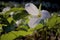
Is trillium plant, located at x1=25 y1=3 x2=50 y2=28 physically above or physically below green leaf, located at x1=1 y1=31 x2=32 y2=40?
above

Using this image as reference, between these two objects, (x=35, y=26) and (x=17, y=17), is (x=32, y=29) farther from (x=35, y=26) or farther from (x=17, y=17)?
(x=17, y=17)

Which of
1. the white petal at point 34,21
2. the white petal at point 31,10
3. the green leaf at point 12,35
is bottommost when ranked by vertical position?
the green leaf at point 12,35

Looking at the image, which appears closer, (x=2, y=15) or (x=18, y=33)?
(x=18, y=33)

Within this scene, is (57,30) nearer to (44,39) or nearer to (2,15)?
(44,39)

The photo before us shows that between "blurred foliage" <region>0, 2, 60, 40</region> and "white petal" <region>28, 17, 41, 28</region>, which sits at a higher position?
"white petal" <region>28, 17, 41, 28</region>

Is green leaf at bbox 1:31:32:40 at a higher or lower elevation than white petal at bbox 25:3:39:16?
lower

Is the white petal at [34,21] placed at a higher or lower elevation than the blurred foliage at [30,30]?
higher

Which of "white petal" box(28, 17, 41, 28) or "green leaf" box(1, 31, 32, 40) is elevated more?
"white petal" box(28, 17, 41, 28)

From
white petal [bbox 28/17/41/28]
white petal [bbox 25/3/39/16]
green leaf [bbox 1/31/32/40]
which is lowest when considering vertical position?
green leaf [bbox 1/31/32/40]

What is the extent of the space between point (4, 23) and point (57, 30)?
7.2 inches

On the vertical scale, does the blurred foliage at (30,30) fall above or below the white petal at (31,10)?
below

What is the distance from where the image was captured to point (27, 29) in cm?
74

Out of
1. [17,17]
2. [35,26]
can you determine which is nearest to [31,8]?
[35,26]

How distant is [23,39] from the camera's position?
71cm
